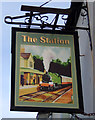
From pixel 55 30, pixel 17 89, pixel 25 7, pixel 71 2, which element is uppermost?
pixel 71 2

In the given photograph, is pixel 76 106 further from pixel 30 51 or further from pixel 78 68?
pixel 30 51

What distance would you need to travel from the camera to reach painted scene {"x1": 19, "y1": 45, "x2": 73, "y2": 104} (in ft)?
15.9

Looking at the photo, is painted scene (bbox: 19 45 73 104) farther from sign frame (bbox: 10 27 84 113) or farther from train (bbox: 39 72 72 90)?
sign frame (bbox: 10 27 84 113)

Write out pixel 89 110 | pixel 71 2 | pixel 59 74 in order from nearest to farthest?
pixel 59 74 → pixel 89 110 → pixel 71 2

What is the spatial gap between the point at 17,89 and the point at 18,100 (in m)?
0.19

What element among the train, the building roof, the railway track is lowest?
the railway track

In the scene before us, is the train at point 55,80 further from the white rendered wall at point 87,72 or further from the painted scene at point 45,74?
the white rendered wall at point 87,72

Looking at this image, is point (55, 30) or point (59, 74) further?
point (55, 30)

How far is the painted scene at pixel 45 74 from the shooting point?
4.84 m

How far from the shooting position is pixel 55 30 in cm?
548

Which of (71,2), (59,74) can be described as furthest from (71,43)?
(71,2)

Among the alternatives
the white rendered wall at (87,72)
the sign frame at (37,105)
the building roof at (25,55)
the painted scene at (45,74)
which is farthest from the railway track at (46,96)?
the white rendered wall at (87,72)

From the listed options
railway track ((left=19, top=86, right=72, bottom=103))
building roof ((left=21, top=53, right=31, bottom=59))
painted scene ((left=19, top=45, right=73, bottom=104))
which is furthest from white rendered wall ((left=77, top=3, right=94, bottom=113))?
building roof ((left=21, top=53, right=31, bottom=59))

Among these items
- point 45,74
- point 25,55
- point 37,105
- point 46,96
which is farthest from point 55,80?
point 25,55
